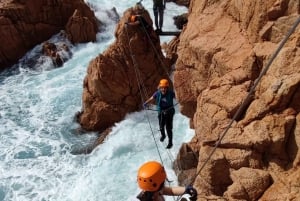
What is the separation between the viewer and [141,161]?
1625cm

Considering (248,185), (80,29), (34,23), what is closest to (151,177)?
(248,185)

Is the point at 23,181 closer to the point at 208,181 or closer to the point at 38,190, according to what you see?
the point at 38,190

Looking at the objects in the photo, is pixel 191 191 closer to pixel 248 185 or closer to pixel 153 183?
pixel 153 183

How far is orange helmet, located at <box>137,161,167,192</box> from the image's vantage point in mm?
6086

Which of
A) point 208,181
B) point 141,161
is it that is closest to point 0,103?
point 141,161

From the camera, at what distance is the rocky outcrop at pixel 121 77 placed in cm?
1712

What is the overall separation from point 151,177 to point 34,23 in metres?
21.1

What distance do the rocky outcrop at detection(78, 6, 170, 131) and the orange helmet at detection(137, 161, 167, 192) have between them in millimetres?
11110

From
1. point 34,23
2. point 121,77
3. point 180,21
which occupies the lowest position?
point 180,21

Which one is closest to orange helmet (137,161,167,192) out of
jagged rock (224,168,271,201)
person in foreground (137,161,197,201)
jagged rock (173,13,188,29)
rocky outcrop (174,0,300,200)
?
person in foreground (137,161,197,201)

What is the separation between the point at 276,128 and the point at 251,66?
164cm

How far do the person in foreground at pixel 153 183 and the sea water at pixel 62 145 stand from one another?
800cm

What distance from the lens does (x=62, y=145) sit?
18.3 meters

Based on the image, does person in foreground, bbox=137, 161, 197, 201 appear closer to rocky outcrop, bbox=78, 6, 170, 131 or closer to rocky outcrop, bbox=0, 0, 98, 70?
rocky outcrop, bbox=78, 6, 170, 131
